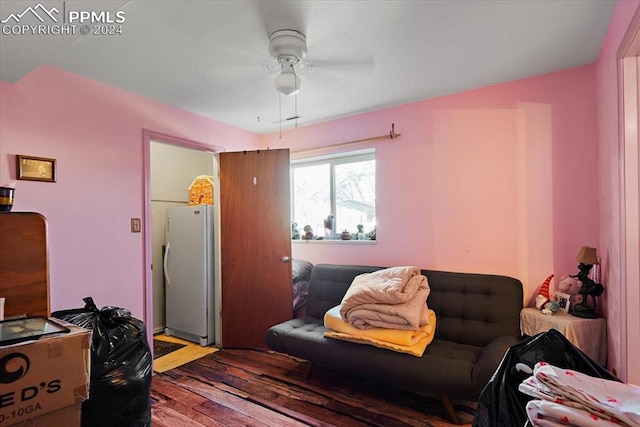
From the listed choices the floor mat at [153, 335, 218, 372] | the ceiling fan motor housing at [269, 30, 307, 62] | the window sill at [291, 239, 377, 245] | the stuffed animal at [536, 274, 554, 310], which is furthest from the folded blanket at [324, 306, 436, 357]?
the ceiling fan motor housing at [269, 30, 307, 62]

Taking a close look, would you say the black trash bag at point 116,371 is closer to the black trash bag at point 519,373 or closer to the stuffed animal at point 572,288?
the black trash bag at point 519,373

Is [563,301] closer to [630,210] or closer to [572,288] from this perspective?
[572,288]

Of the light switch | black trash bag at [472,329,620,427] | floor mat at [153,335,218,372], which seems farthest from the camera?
floor mat at [153,335,218,372]

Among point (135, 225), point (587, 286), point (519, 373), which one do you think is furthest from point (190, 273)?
point (587, 286)

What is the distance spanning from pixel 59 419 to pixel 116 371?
67cm

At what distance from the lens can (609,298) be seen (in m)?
1.89

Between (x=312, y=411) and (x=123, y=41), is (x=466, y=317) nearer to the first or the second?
(x=312, y=411)

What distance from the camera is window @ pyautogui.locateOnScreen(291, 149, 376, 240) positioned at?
3301 mm

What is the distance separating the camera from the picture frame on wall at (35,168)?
196cm

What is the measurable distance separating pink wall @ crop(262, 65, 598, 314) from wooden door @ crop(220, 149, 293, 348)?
813 mm

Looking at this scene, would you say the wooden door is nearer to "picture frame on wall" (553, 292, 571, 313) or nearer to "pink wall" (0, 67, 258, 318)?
"pink wall" (0, 67, 258, 318)

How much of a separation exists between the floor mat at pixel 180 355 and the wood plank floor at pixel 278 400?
0.14 m

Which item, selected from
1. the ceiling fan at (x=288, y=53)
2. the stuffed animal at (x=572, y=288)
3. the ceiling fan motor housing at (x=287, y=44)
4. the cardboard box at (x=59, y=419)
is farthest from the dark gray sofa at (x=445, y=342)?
the ceiling fan motor housing at (x=287, y=44)

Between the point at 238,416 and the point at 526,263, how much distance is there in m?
2.31
